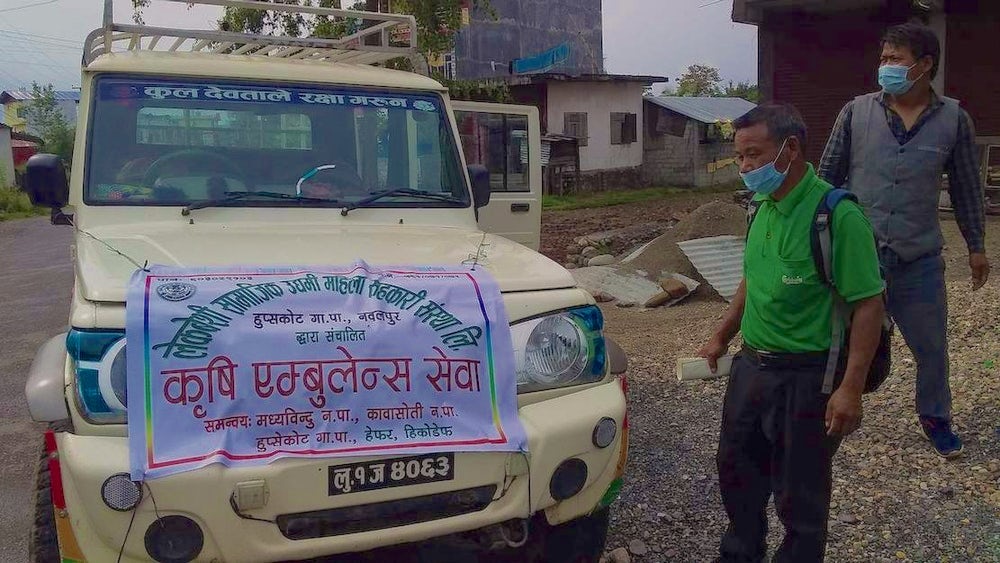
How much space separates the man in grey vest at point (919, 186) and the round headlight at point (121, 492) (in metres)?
2.98

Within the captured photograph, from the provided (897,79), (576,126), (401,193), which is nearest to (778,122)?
(897,79)

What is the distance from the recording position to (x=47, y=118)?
44.5 m

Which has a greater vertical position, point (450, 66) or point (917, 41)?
point (450, 66)

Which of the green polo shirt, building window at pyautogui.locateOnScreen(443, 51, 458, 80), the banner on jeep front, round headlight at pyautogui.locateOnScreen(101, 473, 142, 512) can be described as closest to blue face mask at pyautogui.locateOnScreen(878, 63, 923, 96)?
the green polo shirt

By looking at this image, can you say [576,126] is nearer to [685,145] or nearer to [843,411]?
[685,145]

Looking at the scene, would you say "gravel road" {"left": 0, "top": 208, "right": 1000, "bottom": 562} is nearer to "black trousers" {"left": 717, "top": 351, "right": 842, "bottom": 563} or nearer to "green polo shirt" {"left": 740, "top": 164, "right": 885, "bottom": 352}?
"black trousers" {"left": 717, "top": 351, "right": 842, "bottom": 563}

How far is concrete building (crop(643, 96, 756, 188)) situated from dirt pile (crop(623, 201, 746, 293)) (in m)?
16.4

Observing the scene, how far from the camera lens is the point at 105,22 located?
12.8 feet

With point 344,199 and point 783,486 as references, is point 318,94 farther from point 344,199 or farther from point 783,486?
point 783,486

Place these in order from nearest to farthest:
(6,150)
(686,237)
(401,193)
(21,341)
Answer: (401,193)
(21,341)
(686,237)
(6,150)

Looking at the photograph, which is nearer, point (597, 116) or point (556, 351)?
point (556, 351)

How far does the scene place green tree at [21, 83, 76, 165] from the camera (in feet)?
133

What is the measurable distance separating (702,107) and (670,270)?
20705 millimetres

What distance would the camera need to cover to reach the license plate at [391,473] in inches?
92.0
